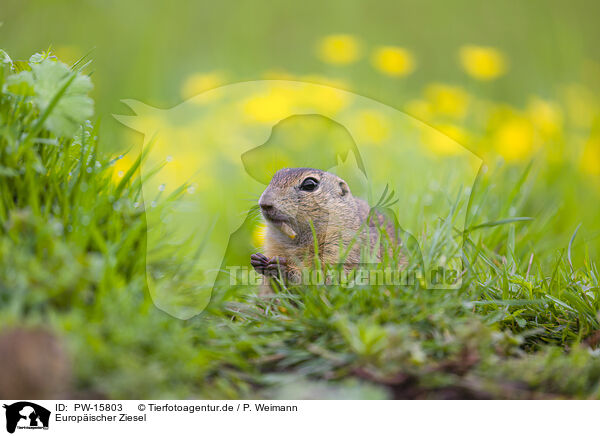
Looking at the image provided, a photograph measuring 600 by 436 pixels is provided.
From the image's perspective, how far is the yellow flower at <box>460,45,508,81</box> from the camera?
16.4ft

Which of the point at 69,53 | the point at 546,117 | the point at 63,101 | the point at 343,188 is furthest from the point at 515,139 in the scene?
the point at 63,101

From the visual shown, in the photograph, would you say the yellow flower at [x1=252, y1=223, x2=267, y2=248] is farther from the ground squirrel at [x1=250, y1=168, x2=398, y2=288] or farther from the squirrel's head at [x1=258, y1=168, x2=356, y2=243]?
the squirrel's head at [x1=258, y1=168, x2=356, y2=243]

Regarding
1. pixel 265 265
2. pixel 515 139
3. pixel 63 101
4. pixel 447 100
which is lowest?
pixel 265 265

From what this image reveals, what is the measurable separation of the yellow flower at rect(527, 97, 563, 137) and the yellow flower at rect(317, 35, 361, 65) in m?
1.68

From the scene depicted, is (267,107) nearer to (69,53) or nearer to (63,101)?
(63,101)

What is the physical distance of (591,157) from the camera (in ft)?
15.3

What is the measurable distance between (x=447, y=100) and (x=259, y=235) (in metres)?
2.22

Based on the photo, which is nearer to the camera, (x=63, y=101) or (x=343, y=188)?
(x=63, y=101)

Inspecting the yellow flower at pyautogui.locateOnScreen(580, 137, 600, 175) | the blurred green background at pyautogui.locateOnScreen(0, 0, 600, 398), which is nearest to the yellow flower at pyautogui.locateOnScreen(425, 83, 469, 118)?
the blurred green background at pyautogui.locateOnScreen(0, 0, 600, 398)

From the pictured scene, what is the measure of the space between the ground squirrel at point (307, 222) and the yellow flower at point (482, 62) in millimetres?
2741

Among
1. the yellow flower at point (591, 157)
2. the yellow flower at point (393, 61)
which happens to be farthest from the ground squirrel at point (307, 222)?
the yellow flower at point (591, 157)

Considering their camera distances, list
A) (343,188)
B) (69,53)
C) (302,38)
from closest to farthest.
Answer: (343,188), (69,53), (302,38)

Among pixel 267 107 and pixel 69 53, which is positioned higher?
pixel 69 53
